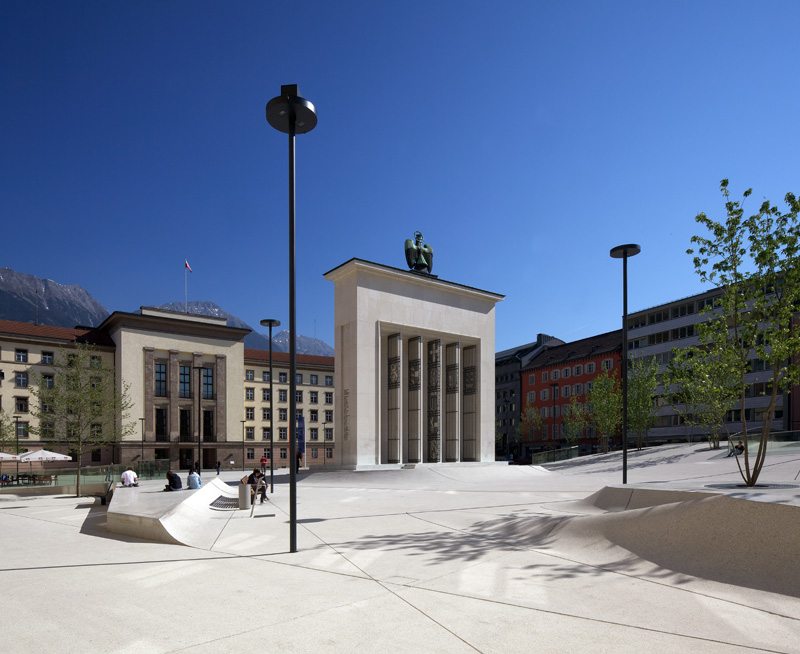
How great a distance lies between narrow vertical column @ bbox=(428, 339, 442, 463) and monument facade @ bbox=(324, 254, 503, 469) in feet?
0.25

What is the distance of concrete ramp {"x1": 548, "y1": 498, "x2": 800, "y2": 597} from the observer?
24.8ft

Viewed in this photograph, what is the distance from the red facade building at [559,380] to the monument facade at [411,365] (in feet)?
102

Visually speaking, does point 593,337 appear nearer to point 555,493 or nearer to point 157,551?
point 555,493

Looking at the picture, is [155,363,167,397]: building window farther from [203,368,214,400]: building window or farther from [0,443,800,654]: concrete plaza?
[0,443,800,654]: concrete plaza

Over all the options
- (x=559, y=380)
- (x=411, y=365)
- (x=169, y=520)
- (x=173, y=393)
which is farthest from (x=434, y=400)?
(x=559, y=380)

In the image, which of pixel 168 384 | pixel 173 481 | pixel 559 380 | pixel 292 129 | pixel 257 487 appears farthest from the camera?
pixel 559 380

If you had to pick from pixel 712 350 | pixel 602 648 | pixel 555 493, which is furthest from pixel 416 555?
pixel 555 493

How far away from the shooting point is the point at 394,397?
135 ft

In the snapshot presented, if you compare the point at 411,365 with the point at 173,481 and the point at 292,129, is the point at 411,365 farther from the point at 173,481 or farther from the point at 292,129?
the point at 292,129

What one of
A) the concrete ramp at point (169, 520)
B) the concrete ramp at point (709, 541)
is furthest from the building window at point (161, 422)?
the concrete ramp at point (709, 541)

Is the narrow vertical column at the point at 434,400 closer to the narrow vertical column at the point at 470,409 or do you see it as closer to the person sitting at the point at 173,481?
the narrow vertical column at the point at 470,409

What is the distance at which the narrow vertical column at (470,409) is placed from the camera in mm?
45000

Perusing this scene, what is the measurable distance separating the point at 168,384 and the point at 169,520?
6269 centimetres

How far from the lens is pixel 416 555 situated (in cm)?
958
